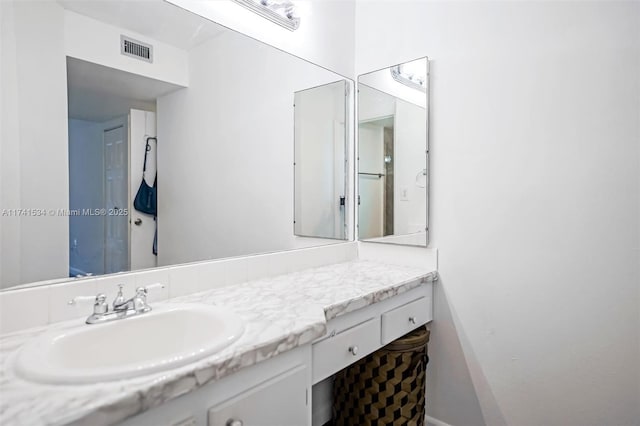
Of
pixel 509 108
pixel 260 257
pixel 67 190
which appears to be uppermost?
pixel 509 108

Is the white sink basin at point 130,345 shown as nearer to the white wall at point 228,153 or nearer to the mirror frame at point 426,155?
the white wall at point 228,153

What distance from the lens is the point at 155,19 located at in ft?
4.42

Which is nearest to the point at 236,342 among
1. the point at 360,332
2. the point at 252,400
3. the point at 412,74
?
the point at 252,400

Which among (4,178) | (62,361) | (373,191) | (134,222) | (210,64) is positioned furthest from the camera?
(373,191)

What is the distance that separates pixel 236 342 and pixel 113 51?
107 centimetres

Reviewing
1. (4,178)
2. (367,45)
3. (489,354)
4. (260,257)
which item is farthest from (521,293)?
(4,178)

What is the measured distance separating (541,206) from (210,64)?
1534 mm

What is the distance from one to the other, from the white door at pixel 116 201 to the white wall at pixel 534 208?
141cm

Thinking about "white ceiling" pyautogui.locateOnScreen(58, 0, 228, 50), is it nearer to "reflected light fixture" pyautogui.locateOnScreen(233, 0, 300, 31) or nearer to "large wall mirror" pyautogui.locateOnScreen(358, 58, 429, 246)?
"reflected light fixture" pyautogui.locateOnScreen(233, 0, 300, 31)

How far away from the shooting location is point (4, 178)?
3.30 ft

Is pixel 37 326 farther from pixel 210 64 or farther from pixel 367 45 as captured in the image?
pixel 367 45

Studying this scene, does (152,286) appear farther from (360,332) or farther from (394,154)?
(394,154)

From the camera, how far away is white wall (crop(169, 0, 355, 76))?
1552 millimetres

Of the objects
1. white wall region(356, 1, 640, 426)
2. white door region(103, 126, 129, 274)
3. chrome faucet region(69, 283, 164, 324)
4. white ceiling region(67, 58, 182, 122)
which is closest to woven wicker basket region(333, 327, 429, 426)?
white wall region(356, 1, 640, 426)
